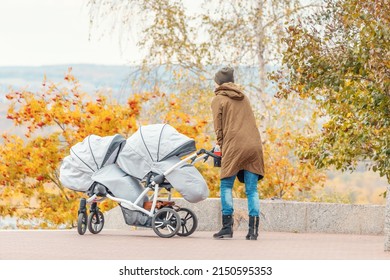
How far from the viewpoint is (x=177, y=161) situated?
1298cm

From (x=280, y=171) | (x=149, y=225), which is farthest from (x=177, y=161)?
(x=280, y=171)

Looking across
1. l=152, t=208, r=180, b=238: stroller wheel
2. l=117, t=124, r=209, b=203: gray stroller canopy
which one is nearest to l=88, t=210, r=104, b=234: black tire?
l=117, t=124, r=209, b=203: gray stroller canopy

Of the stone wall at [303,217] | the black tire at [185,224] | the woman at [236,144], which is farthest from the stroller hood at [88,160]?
the stone wall at [303,217]

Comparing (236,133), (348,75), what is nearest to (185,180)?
(236,133)

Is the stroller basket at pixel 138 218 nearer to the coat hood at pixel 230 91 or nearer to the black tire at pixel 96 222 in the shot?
the black tire at pixel 96 222

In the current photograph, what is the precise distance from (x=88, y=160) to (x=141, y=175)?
67 centimetres

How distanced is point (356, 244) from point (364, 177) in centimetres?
2550

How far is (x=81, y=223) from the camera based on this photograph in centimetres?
1314

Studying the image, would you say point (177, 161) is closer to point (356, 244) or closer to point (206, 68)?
point (356, 244)

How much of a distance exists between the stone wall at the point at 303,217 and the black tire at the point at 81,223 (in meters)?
1.59

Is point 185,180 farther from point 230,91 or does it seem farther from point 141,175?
point 230,91

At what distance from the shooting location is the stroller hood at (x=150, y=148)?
42.4 feet

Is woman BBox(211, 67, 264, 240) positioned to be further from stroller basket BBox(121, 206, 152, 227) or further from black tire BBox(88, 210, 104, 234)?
black tire BBox(88, 210, 104, 234)

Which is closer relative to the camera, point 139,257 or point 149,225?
point 139,257
